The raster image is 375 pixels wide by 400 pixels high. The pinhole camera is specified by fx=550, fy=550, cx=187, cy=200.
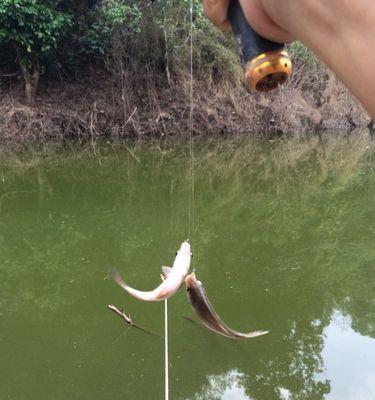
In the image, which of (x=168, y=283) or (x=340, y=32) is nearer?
(x=340, y=32)

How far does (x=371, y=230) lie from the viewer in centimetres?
605

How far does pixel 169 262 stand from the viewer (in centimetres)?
443

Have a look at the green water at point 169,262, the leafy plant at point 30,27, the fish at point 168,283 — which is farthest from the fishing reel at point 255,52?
the leafy plant at point 30,27

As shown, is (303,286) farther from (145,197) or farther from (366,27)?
(366,27)

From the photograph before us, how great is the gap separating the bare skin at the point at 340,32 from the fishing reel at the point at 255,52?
0.22ft

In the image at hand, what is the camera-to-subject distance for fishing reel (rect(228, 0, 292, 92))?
1.97 ft

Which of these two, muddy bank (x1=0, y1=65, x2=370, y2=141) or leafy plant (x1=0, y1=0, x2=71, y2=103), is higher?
leafy plant (x1=0, y1=0, x2=71, y2=103)

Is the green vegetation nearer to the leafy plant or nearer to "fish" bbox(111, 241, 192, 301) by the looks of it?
the leafy plant

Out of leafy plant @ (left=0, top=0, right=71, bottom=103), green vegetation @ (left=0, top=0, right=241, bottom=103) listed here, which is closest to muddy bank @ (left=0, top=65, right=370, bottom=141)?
green vegetation @ (left=0, top=0, right=241, bottom=103)

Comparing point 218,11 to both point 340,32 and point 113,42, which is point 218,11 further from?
point 113,42

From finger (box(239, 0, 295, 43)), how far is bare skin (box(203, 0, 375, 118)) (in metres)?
0.02

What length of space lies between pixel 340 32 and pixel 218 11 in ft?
0.70

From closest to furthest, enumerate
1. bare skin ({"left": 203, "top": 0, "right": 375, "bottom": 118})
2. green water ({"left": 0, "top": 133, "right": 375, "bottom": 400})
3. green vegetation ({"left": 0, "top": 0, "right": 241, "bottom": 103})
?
1. bare skin ({"left": 203, "top": 0, "right": 375, "bottom": 118})
2. green water ({"left": 0, "top": 133, "right": 375, "bottom": 400})
3. green vegetation ({"left": 0, "top": 0, "right": 241, "bottom": 103})

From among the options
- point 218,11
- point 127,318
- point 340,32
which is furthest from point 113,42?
point 340,32
